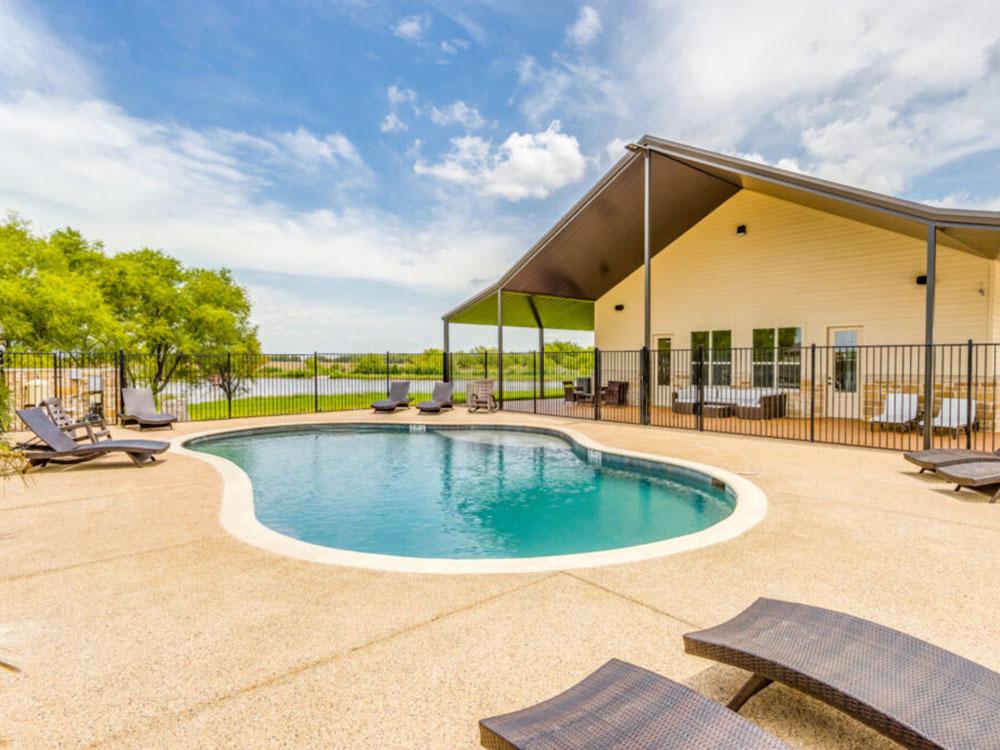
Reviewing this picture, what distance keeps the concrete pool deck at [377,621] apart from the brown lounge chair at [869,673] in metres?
0.30

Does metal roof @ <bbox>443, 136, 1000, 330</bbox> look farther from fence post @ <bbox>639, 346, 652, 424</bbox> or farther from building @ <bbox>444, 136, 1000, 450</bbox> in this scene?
fence post @ <bbox>639, 346, 652, 424</bbox>

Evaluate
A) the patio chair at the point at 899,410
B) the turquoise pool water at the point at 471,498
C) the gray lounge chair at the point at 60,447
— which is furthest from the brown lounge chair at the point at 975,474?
the gray lounge chair at the point at 60,447

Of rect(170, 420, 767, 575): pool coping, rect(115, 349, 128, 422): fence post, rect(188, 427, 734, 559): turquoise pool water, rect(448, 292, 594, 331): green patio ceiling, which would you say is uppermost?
rect(448, 292, 594, 331): green patio ceiling

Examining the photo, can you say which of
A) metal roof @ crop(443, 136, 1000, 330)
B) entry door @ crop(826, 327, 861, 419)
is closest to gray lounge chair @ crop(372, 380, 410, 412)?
metal roof @ crop(443, 136, 1000, 330)

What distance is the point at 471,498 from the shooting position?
6.75 meters

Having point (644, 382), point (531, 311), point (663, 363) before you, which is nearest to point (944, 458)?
point (644, 382)

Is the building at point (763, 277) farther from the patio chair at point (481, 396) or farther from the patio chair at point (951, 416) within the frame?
the patio chair at point (481, 396)

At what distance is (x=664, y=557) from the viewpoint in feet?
12.2

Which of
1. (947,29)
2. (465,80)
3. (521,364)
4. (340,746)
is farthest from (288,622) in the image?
(521,364)

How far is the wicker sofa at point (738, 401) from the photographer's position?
502 inches

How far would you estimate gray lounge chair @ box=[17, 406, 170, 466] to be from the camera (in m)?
6.91

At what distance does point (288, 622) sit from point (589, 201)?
11.6m

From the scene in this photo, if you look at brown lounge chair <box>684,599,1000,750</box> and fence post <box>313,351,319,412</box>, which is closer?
brown lounge chair <box>684,599,1000,750</box>

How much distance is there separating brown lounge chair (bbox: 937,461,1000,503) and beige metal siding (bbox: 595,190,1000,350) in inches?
248
